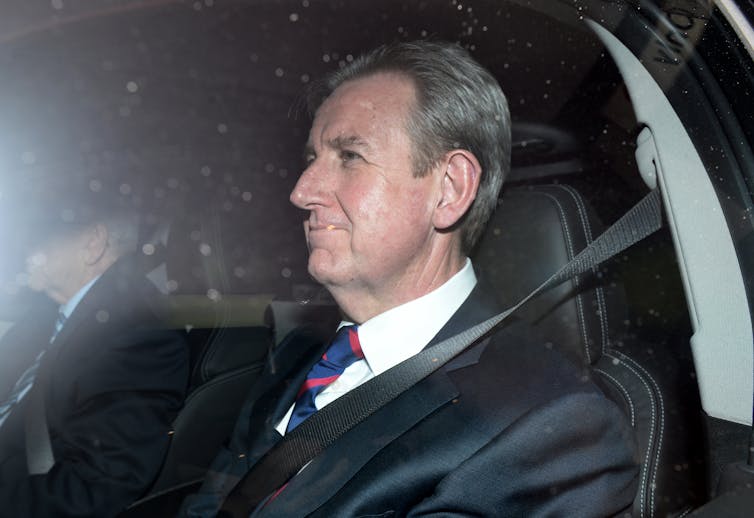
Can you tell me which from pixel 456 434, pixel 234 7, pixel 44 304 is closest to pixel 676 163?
pixel 456 434

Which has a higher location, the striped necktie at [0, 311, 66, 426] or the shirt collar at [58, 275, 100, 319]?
the shirt collar at [58, 275, 100, 319]

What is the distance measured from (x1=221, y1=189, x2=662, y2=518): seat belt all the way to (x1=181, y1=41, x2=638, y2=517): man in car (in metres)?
0.02

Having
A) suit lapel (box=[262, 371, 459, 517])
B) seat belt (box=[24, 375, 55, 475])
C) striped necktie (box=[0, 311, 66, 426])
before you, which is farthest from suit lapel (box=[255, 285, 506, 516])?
striped necktie (box=[0, 311, 66, 426])

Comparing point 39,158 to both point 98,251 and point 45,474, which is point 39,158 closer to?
point 98,251

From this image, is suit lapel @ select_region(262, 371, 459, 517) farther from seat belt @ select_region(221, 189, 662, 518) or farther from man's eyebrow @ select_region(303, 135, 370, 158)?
man's eyebrow @ select_region(303, 135, 370, 158)

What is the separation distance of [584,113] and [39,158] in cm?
185

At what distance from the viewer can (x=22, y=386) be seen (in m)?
1.98

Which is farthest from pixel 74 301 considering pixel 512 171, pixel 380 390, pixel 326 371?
pixel 512 171

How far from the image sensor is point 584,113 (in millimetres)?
1747

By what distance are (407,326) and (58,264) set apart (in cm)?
134

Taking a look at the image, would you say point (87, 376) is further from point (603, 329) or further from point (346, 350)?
point (603, 329)

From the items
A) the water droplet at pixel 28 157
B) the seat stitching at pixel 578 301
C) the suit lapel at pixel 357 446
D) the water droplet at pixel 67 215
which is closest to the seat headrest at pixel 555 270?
the seat stitching at pixel 578 301

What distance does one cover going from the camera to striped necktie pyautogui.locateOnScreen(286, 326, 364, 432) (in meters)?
1.33

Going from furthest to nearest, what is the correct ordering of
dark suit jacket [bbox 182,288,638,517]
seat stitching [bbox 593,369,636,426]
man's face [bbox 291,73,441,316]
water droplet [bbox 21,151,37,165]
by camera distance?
water droplet [bbox 21,151,37,165] → man's face [bbox 291,73,441,316] → seat stitching [bbox 593,369,636,426] → dark suit jacket [bbox 182,288,638,517]
